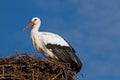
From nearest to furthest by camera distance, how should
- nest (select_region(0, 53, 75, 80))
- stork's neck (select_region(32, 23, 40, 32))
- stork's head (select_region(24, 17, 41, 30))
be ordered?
nest (select_region(0, 53, 75, 80))
stork's neck (select_region(32, 23, 40, 32))
stork's head (select_region(24, 17, 41, 30))

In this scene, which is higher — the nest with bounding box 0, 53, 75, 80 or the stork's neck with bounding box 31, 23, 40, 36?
the stork's neck with bounding box 31, 23, 40, 36

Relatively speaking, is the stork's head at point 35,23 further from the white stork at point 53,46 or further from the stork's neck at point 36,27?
the white stork at point 53,46

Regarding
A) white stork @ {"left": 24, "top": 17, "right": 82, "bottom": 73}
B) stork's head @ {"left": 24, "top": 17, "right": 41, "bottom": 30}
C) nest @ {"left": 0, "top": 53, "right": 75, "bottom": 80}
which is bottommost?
nest @ {"left": 0, "top": 53, "right": 75, "bottom": 80}

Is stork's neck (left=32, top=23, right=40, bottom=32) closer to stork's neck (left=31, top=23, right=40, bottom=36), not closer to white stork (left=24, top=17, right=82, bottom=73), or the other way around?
stork's neck (left=31, top=23, right=40, bottom=36)

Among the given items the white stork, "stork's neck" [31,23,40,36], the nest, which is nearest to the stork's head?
"stork's neck" [31,23,40,36]

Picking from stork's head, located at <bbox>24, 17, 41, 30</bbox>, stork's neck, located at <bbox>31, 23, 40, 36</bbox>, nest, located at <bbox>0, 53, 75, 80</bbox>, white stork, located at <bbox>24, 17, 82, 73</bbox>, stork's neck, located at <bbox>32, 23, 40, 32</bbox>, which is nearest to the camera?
nest, located at <bbox>0, 53, 75, 80</bbox>

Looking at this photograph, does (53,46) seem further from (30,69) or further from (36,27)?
(30,69)

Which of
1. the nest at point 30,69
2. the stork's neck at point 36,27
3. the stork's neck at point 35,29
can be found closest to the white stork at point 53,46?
the stork's neck at point 35,29

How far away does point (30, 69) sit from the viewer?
1081cm

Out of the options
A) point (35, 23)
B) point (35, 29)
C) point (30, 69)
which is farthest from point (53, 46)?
point (30, 69)

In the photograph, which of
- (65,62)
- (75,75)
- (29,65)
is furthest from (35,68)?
(65,62)

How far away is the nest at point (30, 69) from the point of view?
10.6 metres

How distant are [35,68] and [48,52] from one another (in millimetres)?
2196

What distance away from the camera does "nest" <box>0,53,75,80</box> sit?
1058cm
